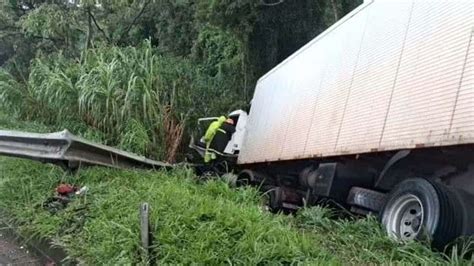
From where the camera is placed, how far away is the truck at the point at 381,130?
3.90 m

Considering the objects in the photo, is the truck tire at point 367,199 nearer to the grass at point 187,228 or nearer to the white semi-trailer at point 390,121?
the white semi-trailer at point 390,121

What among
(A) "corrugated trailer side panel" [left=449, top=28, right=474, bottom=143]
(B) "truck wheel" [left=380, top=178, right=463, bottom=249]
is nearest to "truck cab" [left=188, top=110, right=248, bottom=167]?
(B) "truck wheel" [left=380, top=178, right=463, bottom=249]

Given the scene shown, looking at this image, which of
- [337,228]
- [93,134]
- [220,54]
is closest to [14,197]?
[93,134]

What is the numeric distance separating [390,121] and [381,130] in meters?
0.15

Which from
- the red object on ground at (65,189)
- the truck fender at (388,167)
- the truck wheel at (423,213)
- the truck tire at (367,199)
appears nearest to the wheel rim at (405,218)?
the truck wheel at (423,213)

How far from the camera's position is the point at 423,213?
13.2ft

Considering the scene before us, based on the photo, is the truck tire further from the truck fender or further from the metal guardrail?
the metal guardrail

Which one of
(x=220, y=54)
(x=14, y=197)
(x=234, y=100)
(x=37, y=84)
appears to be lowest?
(x=14, y=197)

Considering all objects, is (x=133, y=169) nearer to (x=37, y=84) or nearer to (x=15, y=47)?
(x=37, y=84)

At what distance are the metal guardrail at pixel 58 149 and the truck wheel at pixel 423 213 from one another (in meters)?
3.17

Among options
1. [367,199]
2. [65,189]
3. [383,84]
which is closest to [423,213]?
[367,199]

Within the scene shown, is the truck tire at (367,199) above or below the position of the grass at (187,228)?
above

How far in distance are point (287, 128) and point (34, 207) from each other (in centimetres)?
382

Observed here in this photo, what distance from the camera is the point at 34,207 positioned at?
4965 millimetres
